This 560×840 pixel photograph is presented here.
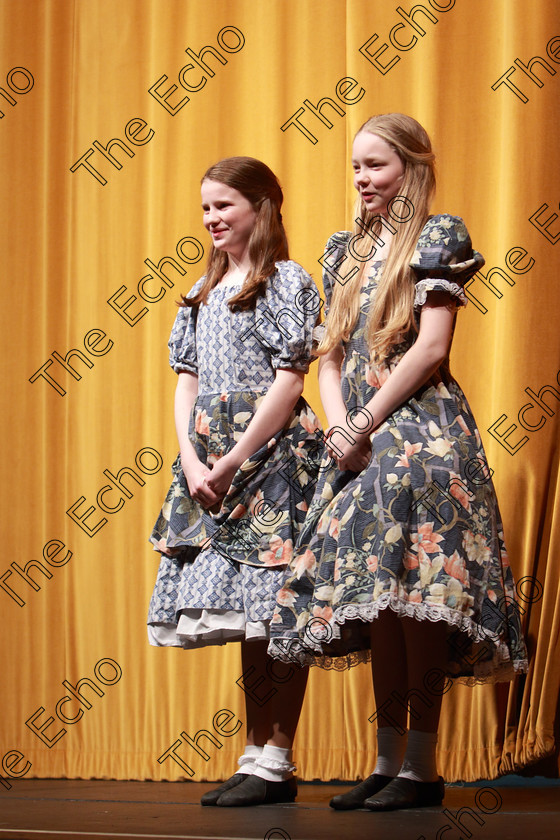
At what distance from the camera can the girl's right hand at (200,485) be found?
6.16 ft

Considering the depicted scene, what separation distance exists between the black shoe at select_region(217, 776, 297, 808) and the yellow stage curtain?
59 cm

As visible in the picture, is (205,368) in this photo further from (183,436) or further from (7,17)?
(7,17)

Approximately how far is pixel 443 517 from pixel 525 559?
0.69 meters

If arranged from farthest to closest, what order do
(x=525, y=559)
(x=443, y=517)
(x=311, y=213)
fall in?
(x=311, y=213), (x=525, y=559), (x=443, y=517)

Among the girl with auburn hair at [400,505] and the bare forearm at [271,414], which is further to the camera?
the bare forearm at [271,414]

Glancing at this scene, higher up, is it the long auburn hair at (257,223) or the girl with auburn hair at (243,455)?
the long auburn hair at (257,223)

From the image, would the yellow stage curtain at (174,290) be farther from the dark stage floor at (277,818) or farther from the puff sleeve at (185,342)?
the puff sleeve at (185,342)

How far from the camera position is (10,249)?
112 inches

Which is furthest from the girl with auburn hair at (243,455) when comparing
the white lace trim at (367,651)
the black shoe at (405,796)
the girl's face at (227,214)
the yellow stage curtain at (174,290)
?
the yellow stage curtain at (174,290)

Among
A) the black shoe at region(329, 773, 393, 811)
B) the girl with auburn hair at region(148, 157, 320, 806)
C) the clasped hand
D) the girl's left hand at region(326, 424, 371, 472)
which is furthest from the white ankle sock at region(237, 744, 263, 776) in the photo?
the girl's left hand at region(326, 424, 371, 472)

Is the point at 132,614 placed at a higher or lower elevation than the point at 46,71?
lower

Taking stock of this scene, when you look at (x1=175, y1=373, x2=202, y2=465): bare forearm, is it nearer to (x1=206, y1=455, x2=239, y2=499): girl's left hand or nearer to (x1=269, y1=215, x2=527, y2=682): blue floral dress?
(x1=206, y1=455, x2=239, y2=499): girl's left hand

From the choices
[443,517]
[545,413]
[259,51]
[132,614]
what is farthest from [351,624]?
[259,51]

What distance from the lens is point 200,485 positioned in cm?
188
